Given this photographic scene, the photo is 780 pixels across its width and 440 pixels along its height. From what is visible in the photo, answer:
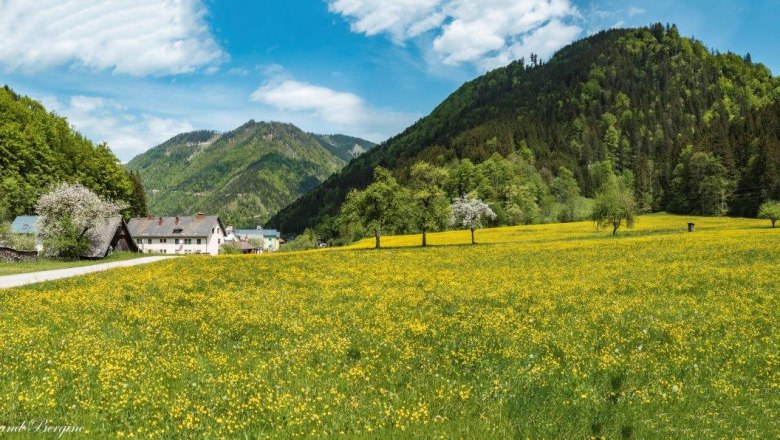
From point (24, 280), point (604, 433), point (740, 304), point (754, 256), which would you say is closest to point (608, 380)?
point (604, 433)

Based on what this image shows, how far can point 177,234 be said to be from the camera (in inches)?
5207

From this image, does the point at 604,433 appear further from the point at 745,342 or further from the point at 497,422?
the point at 745,342

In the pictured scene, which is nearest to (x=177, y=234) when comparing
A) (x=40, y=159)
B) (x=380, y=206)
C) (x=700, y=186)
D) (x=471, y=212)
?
(x=40, y=159)

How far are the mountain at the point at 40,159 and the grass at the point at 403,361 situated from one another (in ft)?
248

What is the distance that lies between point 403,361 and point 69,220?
58.8 metres

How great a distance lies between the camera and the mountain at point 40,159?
82.1 metres

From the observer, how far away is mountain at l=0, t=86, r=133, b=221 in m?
82.1

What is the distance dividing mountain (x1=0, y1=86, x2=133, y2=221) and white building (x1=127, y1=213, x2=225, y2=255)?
2309 centimetres

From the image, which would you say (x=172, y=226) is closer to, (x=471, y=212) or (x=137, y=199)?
(x=137, y=199)

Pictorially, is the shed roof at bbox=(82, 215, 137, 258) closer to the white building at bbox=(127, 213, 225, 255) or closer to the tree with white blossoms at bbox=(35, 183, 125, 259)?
the tree with white blossoms at bbox=(35, 183, 125, 259)

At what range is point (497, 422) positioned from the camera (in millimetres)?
8109

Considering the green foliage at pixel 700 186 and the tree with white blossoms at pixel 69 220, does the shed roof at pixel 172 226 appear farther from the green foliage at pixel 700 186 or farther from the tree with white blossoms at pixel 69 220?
the green foliage at pixel 700 186

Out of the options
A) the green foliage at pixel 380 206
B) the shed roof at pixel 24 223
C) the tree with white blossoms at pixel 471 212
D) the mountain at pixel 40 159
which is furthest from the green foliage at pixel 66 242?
the tree with white blossoms at pixel 471 212

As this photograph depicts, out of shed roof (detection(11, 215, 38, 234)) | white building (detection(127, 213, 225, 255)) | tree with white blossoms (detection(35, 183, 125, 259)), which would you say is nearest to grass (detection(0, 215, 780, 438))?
tree with white blossoms (detection(35, 183, 125, 259))
